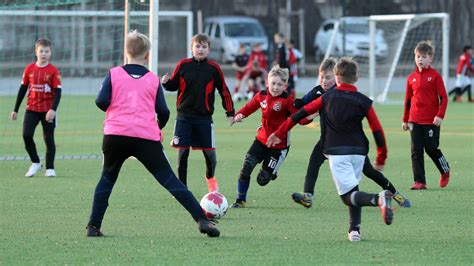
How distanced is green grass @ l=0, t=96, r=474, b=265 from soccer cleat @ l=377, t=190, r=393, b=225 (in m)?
0.23

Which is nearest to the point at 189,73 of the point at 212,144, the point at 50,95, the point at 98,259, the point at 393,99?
the point at 212,144

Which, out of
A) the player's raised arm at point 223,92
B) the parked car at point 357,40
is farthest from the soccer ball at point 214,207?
the parked car at point 357,40

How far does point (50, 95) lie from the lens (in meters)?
13.4

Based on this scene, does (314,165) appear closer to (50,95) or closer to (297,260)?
(297,260)

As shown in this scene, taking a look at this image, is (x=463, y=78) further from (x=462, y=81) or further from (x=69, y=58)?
(x=69, y=58)

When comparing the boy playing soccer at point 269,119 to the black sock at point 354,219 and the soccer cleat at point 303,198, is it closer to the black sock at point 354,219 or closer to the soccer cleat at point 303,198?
the soccer cleat at point 303,198

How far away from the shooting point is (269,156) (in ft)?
35.1

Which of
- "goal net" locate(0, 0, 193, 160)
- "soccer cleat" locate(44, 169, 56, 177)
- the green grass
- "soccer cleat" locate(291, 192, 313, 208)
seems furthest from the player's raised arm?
"goal net" locate(0, 0, 193, 160)

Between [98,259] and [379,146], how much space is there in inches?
92.5

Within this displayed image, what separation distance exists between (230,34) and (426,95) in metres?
29.7

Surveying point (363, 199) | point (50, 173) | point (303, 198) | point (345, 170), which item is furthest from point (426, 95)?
point (50, 173)

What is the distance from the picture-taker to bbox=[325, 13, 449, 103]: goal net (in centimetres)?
3100

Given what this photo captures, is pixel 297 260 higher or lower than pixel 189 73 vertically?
lower

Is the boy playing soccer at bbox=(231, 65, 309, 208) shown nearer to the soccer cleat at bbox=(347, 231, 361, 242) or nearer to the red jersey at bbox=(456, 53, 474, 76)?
the soccer cleat at bbox=(347, 231, 361, 242)
